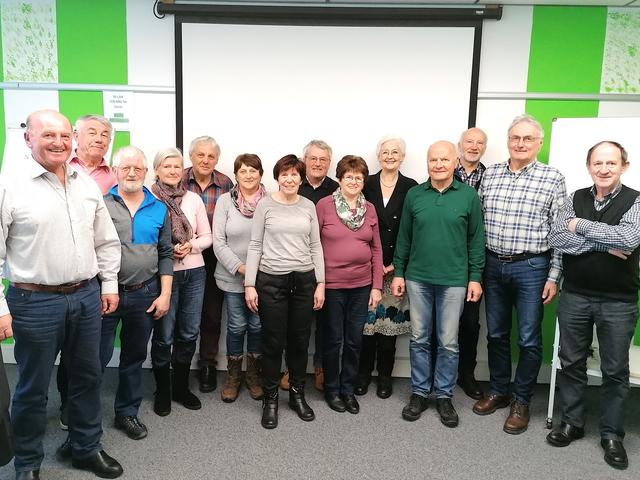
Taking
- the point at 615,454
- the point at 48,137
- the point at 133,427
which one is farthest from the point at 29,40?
the point at 615,454

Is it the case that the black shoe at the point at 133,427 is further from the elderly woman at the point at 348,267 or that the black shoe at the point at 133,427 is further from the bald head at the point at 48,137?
the bald head at the point at 48,137

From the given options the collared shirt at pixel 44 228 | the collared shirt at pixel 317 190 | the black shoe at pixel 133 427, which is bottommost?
the black shoe at pixel 133 427

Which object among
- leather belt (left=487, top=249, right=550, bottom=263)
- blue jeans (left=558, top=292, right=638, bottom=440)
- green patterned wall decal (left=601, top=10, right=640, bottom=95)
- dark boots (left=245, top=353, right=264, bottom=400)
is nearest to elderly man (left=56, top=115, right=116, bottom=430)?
dark boots (left=245, top=353, right=264, bottom=400)

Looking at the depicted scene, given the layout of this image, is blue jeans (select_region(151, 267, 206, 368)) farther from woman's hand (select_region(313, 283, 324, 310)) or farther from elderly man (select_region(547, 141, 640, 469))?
elderly man (select_region(547, 141, 640, 469))

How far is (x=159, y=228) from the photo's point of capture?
221cm

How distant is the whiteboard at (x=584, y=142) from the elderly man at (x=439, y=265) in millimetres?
682

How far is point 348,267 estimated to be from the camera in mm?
2488

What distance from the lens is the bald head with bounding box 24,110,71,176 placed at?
1707 mm

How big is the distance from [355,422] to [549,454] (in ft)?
3.17

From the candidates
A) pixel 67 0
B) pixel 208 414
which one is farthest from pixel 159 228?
Answer: pixel 67 0

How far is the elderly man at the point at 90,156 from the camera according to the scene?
95.5 inches

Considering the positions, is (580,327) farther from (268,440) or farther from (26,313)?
(26,313)

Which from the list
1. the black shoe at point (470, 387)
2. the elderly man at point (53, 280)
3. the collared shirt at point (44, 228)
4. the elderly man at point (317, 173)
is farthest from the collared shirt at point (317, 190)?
the black shoe at point (470, 387)

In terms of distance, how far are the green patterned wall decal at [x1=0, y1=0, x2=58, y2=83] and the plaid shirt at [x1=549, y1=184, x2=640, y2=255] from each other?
125 inches
